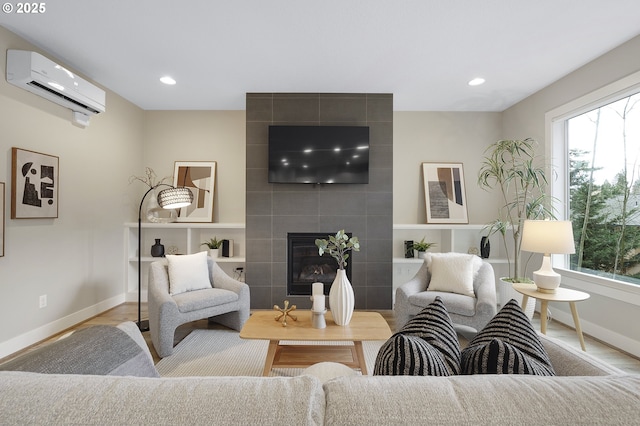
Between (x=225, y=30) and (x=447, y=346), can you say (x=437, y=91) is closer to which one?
(x=225, y=30)

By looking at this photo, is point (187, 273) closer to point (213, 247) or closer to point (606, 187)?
point (213, 247)

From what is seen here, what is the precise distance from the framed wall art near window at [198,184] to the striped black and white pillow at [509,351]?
3.99 meters

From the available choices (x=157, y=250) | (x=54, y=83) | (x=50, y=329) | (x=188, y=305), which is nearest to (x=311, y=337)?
(x=188, y=305)

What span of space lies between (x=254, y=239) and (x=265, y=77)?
73.8 inches

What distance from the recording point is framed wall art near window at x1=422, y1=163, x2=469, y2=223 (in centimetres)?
447

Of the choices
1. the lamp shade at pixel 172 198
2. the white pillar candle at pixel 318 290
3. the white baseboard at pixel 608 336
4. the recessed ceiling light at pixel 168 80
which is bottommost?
the white baseboard at pixel 608 336

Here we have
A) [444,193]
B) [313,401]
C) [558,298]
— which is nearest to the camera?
[313,401]

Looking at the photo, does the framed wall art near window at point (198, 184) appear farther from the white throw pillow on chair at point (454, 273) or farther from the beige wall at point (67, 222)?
the white throw pillow on chair at point (454, 273)

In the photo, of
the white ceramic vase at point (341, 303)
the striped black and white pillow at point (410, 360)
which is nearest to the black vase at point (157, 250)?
the white ceramic vase at point (341, 303)

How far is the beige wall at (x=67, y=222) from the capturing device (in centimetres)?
264

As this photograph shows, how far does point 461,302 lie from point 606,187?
1.87 m

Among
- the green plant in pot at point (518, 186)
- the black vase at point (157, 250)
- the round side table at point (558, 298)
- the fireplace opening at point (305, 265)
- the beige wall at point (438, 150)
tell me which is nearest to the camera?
the round side table at point (558, 298)

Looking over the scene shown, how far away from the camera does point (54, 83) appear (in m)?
2.82

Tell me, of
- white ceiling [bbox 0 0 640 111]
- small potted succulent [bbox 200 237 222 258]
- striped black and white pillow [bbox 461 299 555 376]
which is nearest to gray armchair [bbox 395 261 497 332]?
striped black and white pillow [bbox 461 299 555 376]
